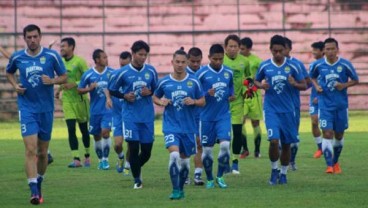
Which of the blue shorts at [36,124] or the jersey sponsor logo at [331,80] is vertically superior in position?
the jersey sponsor logo at [331,80]

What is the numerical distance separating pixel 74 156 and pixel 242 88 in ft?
12.1

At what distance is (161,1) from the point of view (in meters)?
42.7

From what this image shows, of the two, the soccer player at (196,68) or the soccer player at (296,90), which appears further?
the soccer player at (296,90)

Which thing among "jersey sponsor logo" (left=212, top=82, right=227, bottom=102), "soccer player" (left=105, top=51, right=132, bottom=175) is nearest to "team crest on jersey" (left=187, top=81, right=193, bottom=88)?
"jersey sponsor logo" (left=212, top=82, right=227, bottom=102)

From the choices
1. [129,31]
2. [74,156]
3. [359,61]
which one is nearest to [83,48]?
[129,31]

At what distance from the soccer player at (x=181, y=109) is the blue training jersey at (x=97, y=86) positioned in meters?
5.90

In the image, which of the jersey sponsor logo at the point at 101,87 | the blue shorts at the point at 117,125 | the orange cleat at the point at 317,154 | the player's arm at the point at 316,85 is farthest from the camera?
the orange cleat at the point at 317,154

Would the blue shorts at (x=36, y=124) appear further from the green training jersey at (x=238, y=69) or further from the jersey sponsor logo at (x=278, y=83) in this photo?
the green training jersey at (x=238, y=69)

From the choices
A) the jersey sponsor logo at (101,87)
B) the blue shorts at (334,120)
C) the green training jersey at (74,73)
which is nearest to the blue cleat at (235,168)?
the blue shorts at (334,120)

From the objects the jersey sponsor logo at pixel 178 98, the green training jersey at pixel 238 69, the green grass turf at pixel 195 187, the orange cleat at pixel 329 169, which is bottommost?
the green grass turf at pixel 195 187

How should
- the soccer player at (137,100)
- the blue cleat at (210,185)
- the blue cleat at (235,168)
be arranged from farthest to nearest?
the blue cleat at (235,168) < the blue cleat at (210,185) < the soccer player at (137,100)

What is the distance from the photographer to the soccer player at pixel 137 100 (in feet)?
59.2

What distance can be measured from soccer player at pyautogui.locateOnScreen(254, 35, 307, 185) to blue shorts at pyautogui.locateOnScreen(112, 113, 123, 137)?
373 centimetres

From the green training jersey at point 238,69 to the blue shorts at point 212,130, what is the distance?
312 centimetres
